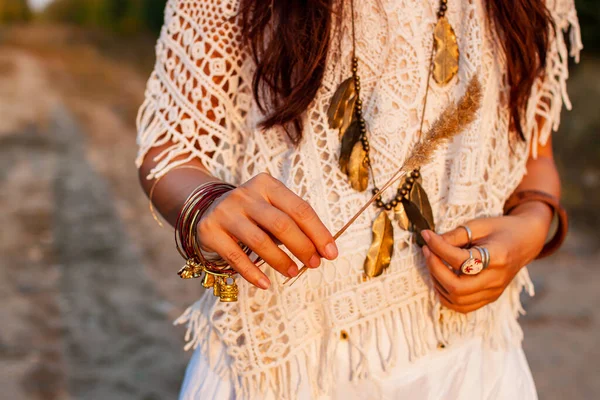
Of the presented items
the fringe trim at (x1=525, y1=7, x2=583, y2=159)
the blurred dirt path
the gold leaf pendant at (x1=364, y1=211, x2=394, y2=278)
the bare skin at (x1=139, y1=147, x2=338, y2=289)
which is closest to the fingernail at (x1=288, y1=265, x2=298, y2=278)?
the bare skin at (x1=139, y1=147, x2=338, y2=289)

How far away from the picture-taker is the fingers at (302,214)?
0.74m

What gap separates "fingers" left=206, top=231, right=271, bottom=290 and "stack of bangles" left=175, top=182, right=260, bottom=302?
0.15ft

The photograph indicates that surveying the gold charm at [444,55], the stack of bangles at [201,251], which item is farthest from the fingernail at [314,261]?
the gold charm at [444,55]

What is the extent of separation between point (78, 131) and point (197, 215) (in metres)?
6.82

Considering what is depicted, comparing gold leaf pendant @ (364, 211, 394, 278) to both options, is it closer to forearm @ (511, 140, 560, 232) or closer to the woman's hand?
the woman's hand

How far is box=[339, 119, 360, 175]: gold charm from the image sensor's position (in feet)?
3.18

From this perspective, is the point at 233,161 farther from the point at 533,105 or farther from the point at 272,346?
the point at 533,105

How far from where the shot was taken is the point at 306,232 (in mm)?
748

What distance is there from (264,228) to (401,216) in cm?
33

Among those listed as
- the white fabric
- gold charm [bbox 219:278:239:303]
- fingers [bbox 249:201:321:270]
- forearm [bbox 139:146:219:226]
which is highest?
fingers [bbox 249:201:321:270]

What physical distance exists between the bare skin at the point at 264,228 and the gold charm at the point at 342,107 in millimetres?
266

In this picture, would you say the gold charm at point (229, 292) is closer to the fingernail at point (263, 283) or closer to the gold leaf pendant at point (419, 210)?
the fingernail at point (263, 283)

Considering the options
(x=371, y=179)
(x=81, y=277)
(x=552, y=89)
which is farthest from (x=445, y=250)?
(x=81, y=277)

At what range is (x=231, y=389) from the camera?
1016 millimetres
